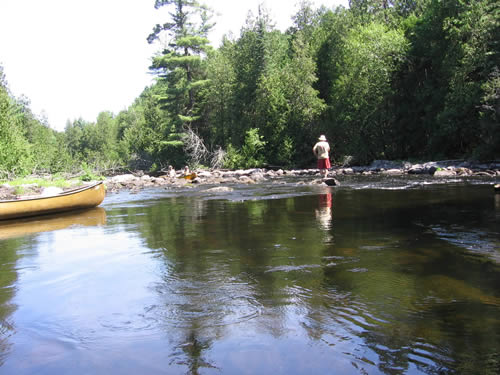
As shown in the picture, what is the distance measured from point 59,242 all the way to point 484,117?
71.3 ft

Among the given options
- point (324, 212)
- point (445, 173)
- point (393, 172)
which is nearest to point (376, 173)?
point (393, 172)

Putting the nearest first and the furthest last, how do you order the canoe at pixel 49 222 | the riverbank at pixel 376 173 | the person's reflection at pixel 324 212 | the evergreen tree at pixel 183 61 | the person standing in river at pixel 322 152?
the person's reflection at pixel 324 212 < the canoe at pixel 49 222 < the riverbank at pixel 376 173 < the person standing in river at pixel 322 152 < the evergreen tree at pixel 183 61

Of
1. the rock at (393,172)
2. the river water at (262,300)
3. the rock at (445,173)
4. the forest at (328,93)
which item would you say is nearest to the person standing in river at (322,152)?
the rock at (393,172)

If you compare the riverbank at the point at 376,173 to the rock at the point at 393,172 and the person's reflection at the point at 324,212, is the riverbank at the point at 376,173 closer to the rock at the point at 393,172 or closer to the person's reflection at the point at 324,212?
the rock at the point at 393,172

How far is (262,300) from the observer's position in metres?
4.06

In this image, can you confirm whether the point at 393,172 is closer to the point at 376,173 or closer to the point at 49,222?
the point at 376,173

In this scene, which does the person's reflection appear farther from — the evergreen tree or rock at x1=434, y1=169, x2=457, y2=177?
the evergreen tree

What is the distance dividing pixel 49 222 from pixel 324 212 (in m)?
7.38

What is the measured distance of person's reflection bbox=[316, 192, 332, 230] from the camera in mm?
8128

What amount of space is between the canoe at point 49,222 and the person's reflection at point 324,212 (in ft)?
17.7

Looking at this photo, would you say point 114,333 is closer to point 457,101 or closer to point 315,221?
point 315,221

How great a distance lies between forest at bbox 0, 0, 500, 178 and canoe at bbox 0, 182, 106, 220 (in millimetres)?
13519

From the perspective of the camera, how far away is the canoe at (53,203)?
11.2 meters

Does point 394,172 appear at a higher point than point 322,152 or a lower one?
lower
